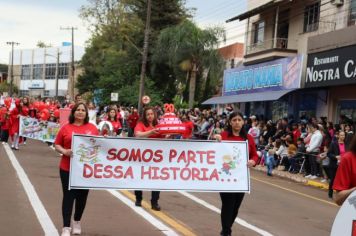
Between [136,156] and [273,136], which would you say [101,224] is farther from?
[273,136]

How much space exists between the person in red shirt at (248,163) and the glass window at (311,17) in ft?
65.8

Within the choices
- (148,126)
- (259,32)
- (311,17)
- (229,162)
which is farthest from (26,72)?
(229,162)

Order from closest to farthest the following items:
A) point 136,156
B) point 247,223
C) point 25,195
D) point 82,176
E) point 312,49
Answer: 1. point 82,176
2. point 136,156
3. point 247,223
4. point 25,195
5. point 312,49

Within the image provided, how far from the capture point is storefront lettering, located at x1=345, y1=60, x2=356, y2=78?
20.3 meters

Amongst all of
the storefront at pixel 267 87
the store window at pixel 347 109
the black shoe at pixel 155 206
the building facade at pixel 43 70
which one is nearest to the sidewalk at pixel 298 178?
the store window at pixel 347 109

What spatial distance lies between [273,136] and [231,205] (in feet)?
49.6

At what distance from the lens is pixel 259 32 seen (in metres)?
33.2

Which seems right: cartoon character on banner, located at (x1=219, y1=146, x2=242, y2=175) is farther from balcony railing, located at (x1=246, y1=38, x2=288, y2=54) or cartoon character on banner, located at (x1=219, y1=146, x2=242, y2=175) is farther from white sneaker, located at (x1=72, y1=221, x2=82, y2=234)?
balcony railing, located at (x1=246, y1=38, x2=288, y2=54)

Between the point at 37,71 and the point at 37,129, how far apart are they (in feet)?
332

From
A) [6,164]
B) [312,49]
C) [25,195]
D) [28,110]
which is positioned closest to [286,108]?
[312,49]

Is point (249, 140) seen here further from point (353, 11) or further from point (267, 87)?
point (267, 87)

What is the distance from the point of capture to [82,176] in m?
7.49

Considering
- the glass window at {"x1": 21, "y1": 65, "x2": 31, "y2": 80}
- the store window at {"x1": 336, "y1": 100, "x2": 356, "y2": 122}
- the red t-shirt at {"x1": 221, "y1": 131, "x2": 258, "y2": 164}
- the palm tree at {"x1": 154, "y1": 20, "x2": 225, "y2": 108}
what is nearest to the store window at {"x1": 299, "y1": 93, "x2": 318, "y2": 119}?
the store window at {"x1": 336, "y1": 100, "x2": 356, "y2": 122}

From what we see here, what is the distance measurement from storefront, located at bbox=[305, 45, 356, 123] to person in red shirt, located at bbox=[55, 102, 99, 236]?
14.6 m
